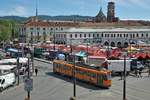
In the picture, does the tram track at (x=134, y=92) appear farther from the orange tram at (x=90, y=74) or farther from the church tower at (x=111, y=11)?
the church tower at (x=111, y=11)

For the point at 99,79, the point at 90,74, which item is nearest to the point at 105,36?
the point at 90,74

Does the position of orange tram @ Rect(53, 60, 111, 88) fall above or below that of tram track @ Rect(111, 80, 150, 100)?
above

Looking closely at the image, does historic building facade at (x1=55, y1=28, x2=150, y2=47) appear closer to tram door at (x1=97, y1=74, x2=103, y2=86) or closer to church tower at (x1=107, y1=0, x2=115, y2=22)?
church tower at (x1=107, y1=0, x2=115, y2=22)

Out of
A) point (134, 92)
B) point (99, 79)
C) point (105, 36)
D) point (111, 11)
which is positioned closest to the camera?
point (134, 92)

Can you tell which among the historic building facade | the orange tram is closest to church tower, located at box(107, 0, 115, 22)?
the historic building facade

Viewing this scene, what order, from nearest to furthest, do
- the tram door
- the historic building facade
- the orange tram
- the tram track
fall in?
the tram track
the orange tram
the tram door
the historic building facade

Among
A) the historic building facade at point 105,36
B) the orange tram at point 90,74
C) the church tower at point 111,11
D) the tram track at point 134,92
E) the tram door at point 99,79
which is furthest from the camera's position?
the church tower at point 111,11

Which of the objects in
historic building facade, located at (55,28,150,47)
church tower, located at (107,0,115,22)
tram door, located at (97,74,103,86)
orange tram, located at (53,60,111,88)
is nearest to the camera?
orange tram, located at (53,60,111,88)

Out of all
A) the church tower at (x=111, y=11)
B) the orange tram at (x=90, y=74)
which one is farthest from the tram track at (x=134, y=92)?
the church tower at (x=111, y=11)

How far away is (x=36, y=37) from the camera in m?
153

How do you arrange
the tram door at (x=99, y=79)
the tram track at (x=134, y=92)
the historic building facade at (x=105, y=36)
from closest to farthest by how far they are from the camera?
the tram track at (x=134, y=92), the tram door at (x=99, y=79), the historic building facade at (x=105, y=36)

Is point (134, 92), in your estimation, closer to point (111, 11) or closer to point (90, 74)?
point (90, 74)

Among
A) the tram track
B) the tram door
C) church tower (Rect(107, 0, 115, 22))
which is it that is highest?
church tower (Rect(107, 0, 115, 22))

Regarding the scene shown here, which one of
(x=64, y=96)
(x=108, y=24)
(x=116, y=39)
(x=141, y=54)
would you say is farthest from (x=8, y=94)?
(x=108, y=24)
